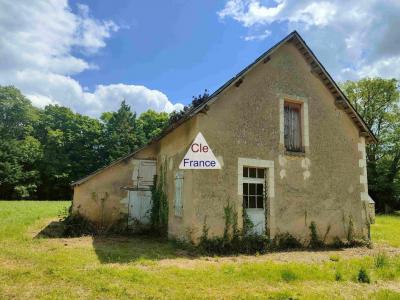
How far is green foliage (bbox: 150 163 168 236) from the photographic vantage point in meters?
11.4

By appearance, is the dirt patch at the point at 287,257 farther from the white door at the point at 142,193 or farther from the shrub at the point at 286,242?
the white door at the point at 142,193

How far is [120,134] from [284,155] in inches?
1384

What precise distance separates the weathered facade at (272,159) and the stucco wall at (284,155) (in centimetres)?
3

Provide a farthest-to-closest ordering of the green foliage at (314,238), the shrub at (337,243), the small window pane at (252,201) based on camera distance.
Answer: the shrub at (337,243), the green foliage at (314,238), the small window pane at (252,201)

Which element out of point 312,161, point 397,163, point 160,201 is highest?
point 397,163

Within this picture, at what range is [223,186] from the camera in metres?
9.28

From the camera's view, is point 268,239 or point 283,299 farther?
point 268,239

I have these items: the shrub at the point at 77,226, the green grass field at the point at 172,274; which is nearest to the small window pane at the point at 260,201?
the green grass field at the point at 172,274

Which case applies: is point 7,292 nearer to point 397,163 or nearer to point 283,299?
point 283,299

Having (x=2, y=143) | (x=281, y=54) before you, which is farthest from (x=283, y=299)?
(x=2, y=143)

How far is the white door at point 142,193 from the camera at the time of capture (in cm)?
1298

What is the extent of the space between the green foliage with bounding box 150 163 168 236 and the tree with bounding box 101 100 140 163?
95.2 feet

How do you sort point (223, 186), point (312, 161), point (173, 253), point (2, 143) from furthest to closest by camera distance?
1. point (2, 143)
2. point (312, 161)
3. point (223, 186)
4. point (173, 253)

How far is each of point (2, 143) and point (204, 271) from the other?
125ft
